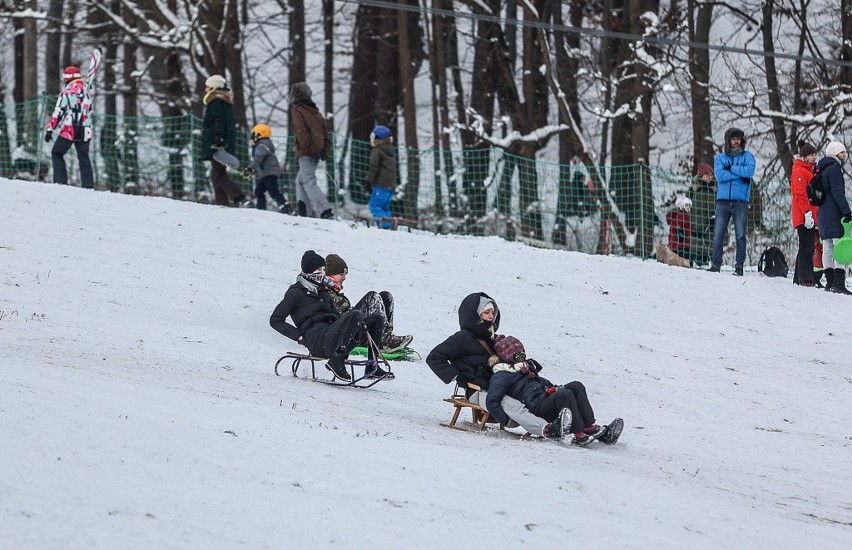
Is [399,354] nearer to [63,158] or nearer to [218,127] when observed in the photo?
[218,127]

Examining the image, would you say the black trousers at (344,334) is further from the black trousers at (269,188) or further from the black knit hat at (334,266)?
the black trousers at (269,188)

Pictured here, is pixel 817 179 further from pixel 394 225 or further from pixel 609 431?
pixel 609 431

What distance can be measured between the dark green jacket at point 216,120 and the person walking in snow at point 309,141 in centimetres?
83

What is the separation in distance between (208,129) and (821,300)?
302 inches

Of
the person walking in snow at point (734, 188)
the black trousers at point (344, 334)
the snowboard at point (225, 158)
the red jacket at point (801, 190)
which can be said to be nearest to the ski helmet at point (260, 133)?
the snowboard at point (225, 158)

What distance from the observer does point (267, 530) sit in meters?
5.36

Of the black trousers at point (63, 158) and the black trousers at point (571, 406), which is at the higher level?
the black trousers at point (63, 158)

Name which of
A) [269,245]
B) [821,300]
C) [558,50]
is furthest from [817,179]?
[558,50]

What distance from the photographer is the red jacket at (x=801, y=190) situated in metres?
15.0

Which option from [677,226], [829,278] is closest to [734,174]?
[677,226]

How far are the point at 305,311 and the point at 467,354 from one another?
6.13 ft

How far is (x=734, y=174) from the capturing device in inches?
A: 599

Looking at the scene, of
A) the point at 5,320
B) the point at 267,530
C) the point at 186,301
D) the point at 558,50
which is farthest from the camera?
the point at 558,50

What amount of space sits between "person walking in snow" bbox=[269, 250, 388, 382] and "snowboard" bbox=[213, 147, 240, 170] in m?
6.34
